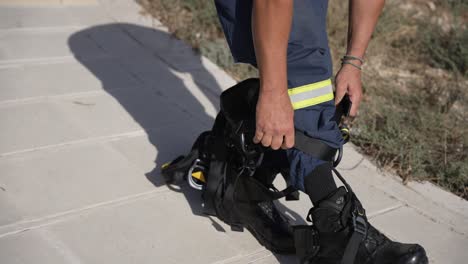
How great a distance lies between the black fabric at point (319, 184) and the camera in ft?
7.03

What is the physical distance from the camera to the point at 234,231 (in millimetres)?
2570

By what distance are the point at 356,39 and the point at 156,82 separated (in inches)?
66.6

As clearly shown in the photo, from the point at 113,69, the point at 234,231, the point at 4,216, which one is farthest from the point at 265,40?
the point at 113,69

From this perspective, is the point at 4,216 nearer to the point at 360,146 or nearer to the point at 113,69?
the point at 113,69

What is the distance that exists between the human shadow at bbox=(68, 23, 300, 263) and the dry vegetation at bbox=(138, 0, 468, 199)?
0.29 meters

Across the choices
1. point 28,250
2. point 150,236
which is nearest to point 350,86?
point 150,236

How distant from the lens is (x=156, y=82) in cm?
381

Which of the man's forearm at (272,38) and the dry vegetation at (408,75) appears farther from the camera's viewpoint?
the dry vegetation at (408,75)

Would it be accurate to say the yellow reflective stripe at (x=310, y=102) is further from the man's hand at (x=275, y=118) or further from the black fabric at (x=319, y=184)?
the black fabric at (x=319, y=184)

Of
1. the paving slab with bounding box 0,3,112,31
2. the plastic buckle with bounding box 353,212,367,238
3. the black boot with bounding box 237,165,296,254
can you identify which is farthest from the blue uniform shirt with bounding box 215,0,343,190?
the paving slab with bounding box 0,3,112,31

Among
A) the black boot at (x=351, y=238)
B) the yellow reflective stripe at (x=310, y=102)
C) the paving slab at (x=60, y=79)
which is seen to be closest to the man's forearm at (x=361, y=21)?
the yellow reflective stripe at (x=310, y=102)

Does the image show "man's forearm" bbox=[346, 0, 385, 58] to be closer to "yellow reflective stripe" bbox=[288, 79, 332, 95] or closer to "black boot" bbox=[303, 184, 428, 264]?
"yellow reflective stripe" bbox=[288, 79, 332, 95]

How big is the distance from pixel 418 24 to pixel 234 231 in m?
3.60

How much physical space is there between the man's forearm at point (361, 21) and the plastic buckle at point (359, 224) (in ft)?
2.23
